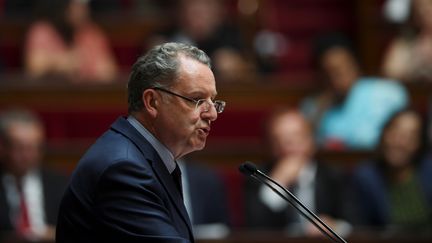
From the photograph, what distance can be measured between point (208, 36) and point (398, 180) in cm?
138

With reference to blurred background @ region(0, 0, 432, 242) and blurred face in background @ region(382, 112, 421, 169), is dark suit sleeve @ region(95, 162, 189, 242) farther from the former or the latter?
blurred face in background @ region(382, 112, 421, 169)

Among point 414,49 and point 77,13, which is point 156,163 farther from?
point 77,13

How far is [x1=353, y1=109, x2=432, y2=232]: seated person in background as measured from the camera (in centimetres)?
439

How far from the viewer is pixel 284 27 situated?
645cm

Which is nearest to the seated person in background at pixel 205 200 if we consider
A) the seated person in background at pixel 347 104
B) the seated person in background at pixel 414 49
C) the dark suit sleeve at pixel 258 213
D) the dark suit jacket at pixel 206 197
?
the dark suit jacket at pixel 206 197

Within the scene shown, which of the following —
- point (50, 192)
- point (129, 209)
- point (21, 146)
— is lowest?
point (129, 209)

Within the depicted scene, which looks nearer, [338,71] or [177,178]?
[177,178]

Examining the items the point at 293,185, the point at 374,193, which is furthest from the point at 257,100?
the point at 374,193

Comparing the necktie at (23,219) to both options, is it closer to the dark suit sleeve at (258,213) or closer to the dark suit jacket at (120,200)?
the dark suit sleeve at (258,213)

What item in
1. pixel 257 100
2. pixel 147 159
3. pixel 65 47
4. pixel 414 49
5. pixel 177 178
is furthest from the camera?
pixel 65 47

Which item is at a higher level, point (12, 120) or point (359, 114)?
point (359, 114)

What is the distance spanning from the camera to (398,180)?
445 cm

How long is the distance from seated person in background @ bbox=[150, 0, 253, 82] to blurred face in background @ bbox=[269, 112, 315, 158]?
0.75m

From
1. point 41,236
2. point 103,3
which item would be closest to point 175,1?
point 103,3
